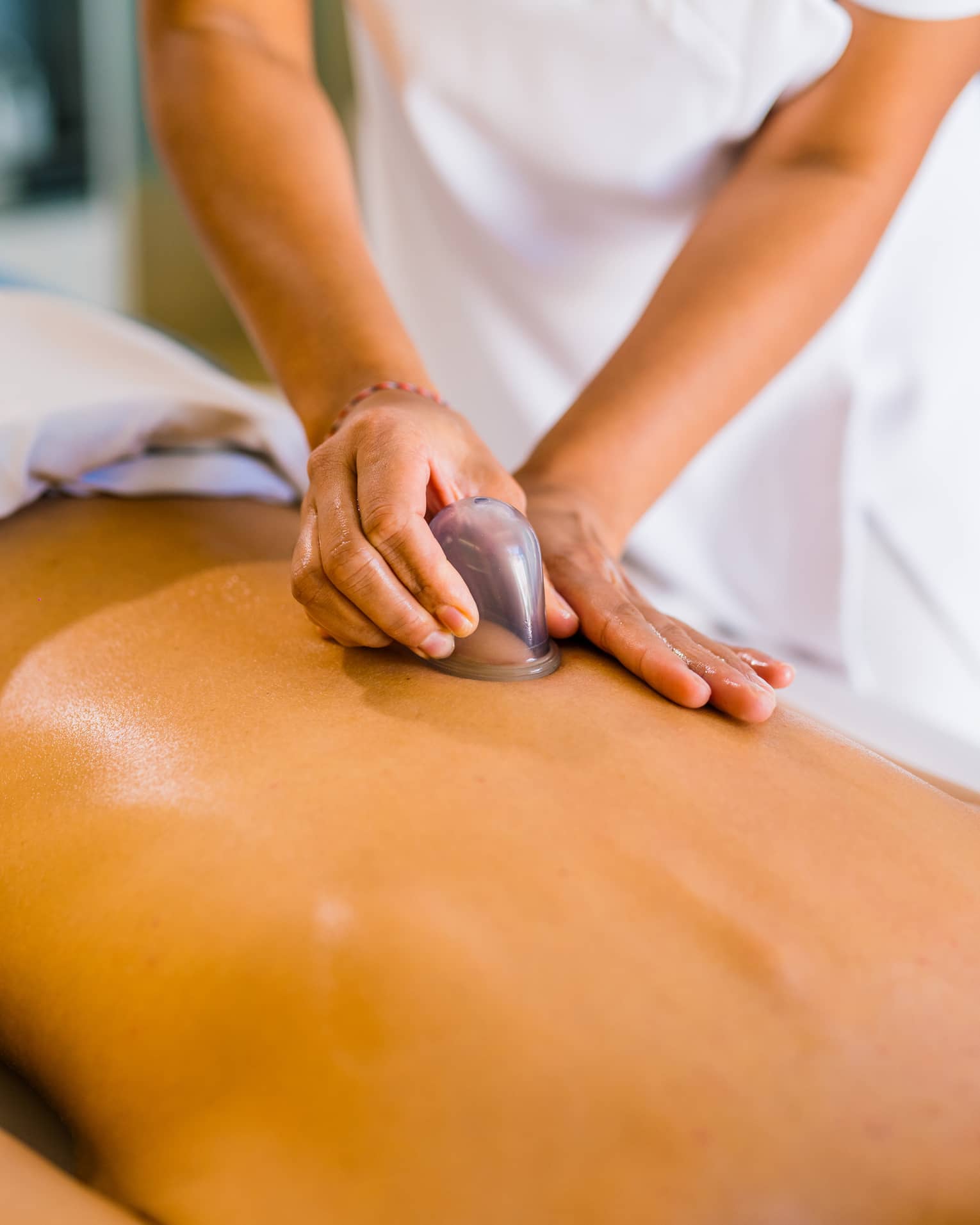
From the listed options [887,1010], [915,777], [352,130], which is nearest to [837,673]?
[915,777]

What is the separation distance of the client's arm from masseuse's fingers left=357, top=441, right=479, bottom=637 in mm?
362

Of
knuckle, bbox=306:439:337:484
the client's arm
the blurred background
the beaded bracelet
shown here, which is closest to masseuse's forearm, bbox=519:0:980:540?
the beaded bracelet

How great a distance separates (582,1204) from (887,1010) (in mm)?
179

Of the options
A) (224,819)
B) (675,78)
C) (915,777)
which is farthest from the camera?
(675,78)

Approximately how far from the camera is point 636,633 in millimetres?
808

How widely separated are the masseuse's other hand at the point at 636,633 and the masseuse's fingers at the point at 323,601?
0.13m

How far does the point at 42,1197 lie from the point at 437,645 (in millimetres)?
363

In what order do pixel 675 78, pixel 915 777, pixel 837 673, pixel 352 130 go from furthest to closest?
1. pixel 352 130
2. pixel 837 673
3. pixel 675 78
4. pixel 915 777

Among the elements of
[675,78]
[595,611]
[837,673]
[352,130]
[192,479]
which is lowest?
[352,130]

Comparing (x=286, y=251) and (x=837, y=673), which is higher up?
(x=286, y=251)

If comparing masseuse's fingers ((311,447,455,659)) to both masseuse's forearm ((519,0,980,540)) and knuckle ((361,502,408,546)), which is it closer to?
knuckle ((361,502,408,546))

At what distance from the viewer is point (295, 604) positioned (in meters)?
0.89

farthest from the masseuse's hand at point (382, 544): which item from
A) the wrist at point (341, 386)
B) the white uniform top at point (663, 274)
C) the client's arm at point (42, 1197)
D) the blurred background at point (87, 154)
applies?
the blurred background at point (87, 154)

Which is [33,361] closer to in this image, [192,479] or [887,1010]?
[192,479]
